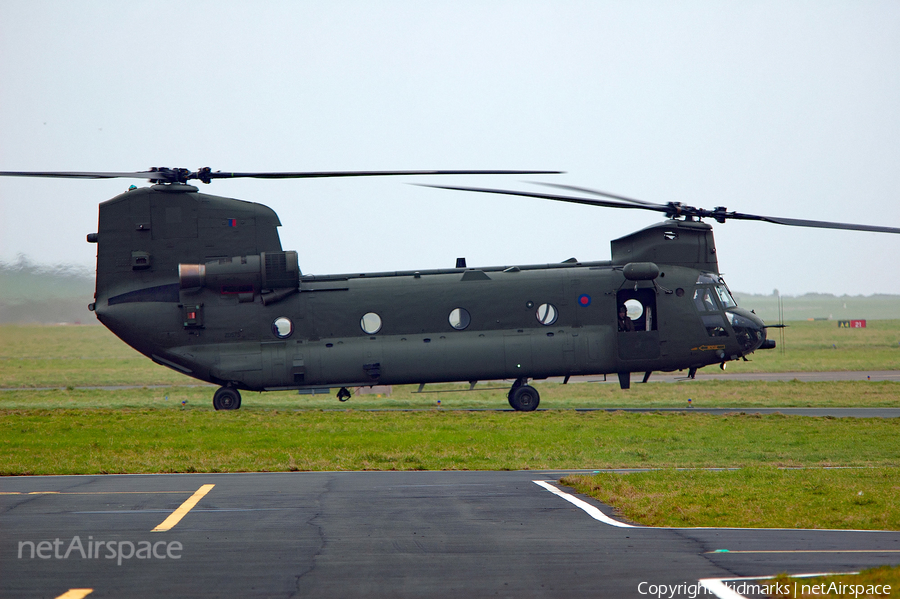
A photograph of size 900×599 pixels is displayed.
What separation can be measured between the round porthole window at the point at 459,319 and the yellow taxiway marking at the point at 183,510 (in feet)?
40.8

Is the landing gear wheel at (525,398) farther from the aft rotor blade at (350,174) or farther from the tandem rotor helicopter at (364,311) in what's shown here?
the aft rotor blade at (350,174)

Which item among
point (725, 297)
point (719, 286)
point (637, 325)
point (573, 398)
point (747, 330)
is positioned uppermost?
A: point (719, 286)

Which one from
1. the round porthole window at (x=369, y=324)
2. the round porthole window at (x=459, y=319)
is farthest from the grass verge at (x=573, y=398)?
the round porthole window at (x=459, y=319)

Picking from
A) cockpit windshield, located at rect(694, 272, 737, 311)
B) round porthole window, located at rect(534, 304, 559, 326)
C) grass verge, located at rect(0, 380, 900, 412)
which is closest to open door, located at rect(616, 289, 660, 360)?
cockpit windshield, located at rect(694, 272, 737, 311)

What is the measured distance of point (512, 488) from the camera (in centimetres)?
1203

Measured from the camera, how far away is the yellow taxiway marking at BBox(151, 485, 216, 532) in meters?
9.20

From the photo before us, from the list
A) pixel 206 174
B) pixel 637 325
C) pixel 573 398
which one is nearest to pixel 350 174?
pixel 206 174

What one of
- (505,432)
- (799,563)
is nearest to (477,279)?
(505,432)

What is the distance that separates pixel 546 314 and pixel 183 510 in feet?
50.6

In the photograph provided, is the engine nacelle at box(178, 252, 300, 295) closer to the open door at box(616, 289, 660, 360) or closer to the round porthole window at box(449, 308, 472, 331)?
the round porthole window at box(449, 308, 472, 331)

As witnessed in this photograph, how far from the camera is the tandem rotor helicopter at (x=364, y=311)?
924 inches

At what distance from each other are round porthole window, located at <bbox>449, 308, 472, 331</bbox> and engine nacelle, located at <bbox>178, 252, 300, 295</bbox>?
4.71 meters

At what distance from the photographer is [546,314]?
2417 cm

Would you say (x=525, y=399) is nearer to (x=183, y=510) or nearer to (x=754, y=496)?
(x=754, y=496)
